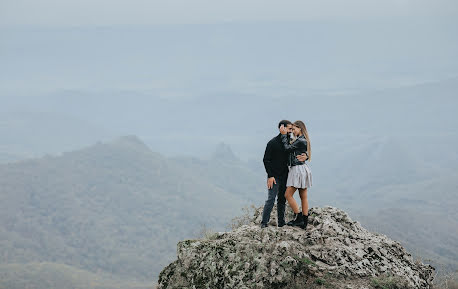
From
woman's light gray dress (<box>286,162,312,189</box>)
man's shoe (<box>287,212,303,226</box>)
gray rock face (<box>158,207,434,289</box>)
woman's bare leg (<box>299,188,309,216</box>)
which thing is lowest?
gray rock face (<box>158,207,434,289</box>)

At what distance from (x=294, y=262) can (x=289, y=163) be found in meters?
3.01

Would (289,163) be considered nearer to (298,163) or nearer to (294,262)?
(298,163)

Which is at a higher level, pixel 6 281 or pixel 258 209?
pixel 258 209

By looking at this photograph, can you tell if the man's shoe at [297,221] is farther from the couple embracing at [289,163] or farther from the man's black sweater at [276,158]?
the man's black sweater at [276,158]

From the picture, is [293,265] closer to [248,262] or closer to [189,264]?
[248,262]

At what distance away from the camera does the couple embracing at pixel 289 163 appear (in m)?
16.2

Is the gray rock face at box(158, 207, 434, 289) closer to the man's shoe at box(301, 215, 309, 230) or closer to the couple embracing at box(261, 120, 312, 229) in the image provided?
the man's shoe at box(301, 215, 309, 230)

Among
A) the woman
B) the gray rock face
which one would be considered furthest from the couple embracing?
the gray rock face

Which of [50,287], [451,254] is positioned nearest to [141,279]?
[50,287]

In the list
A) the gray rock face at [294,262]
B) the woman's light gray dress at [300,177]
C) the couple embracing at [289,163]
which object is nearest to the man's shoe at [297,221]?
the couple embracing at [289,163]

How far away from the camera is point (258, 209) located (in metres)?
18.5

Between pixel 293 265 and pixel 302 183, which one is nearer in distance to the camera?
pixel 293 265

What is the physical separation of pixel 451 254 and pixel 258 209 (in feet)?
606

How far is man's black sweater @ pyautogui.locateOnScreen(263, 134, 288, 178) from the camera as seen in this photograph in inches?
642
